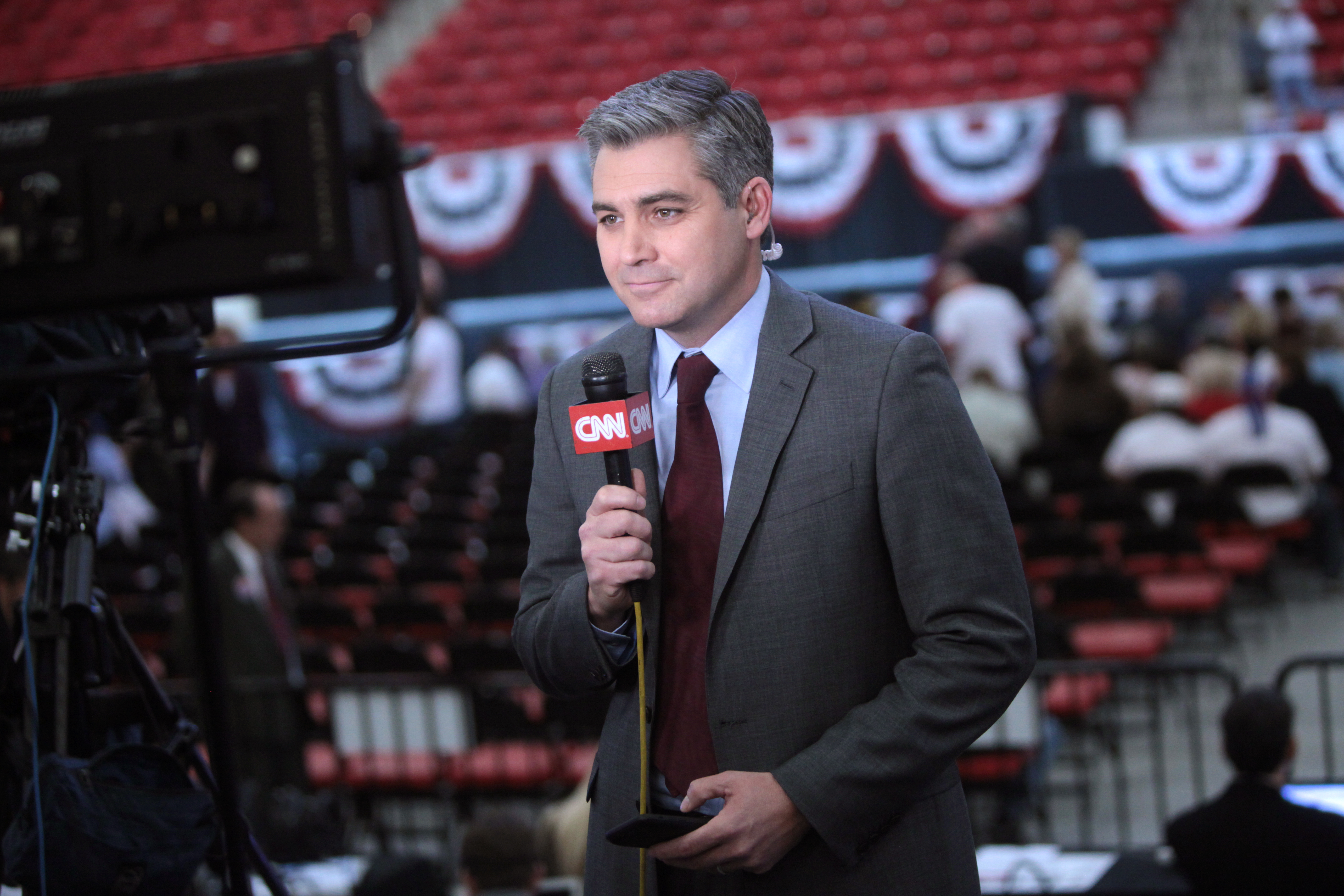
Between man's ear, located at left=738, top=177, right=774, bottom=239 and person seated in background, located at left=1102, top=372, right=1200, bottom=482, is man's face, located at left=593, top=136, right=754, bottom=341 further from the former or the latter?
person seated in background, located at left=1102, top=372, right=1200, bottom=482

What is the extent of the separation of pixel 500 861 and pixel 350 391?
35.0 feet

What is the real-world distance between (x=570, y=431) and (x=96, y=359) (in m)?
0.63

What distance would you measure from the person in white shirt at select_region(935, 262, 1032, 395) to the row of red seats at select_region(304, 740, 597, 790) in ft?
15.4

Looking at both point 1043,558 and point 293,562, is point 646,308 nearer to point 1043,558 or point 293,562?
point 1043,558

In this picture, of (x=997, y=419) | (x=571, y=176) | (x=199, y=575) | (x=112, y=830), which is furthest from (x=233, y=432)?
(x=199, y=575)

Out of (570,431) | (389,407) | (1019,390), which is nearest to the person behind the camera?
(570,431)

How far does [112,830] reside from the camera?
1938mm

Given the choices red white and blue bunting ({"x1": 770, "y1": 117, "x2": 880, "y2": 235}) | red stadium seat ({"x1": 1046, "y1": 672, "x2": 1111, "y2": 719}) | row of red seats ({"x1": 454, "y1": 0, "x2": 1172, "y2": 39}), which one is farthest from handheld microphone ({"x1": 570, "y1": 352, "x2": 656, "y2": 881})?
row of red seats ({"x1": 454, "y1": 0, "x2": 1172, "y2": 39})

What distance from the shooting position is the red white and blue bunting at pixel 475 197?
13406 millimetres

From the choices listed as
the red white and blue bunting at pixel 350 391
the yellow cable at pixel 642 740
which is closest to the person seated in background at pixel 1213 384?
the yellow cable at pixel 642 740

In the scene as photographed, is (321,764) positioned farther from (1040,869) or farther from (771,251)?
(771,251)

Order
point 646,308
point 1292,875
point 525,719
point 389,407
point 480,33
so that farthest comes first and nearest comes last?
point 480,33
point 389,407
point 525,719
point 1292,875
point 646,308

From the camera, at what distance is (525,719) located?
545 cm

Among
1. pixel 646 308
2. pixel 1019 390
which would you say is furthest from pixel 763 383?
pixel 1019 390
